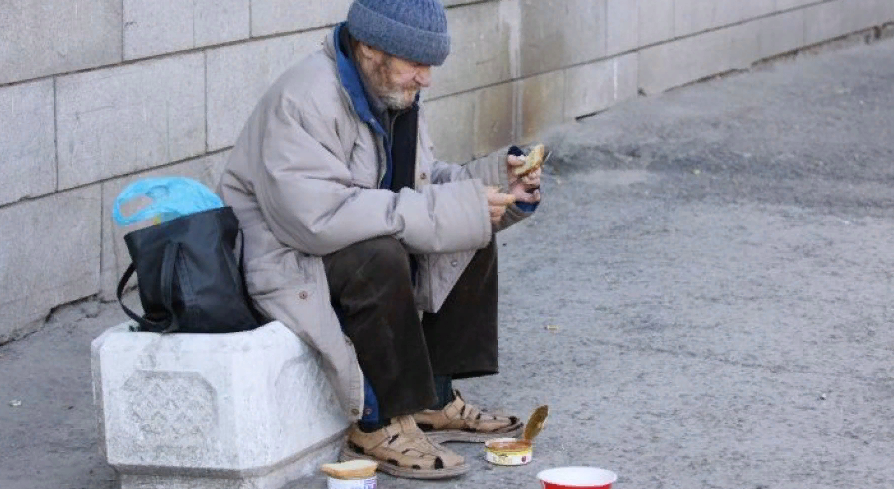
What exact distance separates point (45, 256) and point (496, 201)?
6.13ft

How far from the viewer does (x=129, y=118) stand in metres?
5.97

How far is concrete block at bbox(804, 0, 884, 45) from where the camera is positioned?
1180 centimetres

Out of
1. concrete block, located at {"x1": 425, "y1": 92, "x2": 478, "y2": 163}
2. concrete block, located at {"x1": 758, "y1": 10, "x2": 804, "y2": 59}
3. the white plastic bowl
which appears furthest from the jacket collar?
concrete block, located at {"x1": 758, "y1": 10, "x2": 804, "y2": 59}

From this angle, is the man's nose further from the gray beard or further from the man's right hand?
the man's right hand

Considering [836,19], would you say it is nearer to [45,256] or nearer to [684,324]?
[684,324]

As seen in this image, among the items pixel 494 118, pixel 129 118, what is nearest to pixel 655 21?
pixel 494 118

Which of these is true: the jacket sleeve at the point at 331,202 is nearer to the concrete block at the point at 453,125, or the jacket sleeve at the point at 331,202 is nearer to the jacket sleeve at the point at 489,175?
the jacket sleeve at the point at 489,175

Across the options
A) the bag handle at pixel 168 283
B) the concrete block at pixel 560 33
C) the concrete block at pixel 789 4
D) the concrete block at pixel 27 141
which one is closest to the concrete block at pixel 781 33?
the concrete block at pixel 789 4

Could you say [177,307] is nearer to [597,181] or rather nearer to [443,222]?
[443,222]

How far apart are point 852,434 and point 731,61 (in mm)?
6260

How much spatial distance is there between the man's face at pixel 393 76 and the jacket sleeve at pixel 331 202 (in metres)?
0.21

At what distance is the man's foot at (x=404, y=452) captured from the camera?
14.7ft

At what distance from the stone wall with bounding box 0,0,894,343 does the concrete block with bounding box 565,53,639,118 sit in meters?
0.61

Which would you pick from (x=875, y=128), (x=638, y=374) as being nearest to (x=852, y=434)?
(x=638, y=374)
